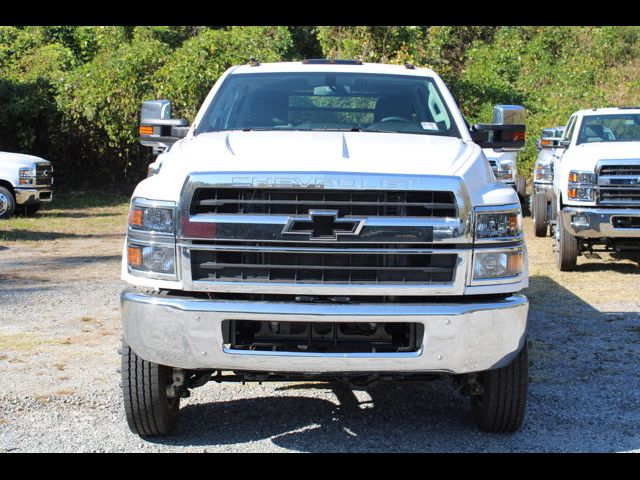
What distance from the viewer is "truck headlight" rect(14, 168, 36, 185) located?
17.5m

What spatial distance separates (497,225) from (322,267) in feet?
2.83

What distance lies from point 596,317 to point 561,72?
18.5 metres

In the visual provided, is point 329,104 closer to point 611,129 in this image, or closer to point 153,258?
point 153,258

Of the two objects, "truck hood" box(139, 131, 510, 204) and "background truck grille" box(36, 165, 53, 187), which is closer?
"truck hood" box(139, 131, 510, 204)

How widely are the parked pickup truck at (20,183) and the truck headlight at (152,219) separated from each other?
518 inches

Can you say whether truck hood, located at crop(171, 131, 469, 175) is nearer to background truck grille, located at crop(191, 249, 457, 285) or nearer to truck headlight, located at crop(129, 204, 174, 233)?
truck headlight, located at crop(129, 204, 174, 233)

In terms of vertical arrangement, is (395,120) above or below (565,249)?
above

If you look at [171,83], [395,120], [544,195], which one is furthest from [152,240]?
[171,83]

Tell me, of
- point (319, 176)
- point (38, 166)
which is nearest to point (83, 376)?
point (319, 176)

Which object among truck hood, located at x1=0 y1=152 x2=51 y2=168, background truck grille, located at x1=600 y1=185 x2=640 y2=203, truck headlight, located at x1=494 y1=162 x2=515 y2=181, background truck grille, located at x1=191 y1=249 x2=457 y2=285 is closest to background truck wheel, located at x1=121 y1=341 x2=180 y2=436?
background truck grille, located at x1=191 y1=249 x2=457 y2=285

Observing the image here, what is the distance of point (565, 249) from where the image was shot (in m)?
11.8

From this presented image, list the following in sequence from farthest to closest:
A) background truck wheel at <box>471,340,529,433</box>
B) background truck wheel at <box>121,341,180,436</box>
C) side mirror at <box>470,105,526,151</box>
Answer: side mirror at <box>470,105,526,151</box>
background truck wheel at <box>471,340,529,433</box>
background truck wheel at <box>121,341,180,436</box>

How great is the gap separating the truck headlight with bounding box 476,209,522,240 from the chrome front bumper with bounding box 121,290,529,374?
0.33 meters
